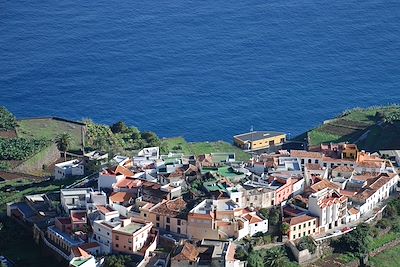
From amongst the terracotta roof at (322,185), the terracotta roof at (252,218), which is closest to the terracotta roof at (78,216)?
the terracotta roof at (252,218)

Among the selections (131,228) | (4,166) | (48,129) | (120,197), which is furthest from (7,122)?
(131,228)

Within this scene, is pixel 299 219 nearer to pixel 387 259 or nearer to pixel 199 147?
pixel 387 259

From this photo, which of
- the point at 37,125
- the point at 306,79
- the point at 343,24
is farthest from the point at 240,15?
the point at 37,125

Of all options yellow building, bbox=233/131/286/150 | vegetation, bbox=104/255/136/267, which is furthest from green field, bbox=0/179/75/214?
yellow building, bbox=233/131/286/150

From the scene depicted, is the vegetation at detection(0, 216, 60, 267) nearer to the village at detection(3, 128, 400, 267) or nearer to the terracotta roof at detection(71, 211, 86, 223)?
the village at detection(3, 128, 400, 267)

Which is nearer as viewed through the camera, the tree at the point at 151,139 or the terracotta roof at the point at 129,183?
the terracotta roof at the point at 129,183

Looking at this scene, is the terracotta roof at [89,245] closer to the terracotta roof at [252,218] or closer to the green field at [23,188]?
the terracotta roof at [252,218]

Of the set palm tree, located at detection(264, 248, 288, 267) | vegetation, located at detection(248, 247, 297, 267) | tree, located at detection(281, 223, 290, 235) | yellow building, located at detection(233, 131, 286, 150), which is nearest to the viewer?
vegetation, located at detection(248, 247, 297, 267)
